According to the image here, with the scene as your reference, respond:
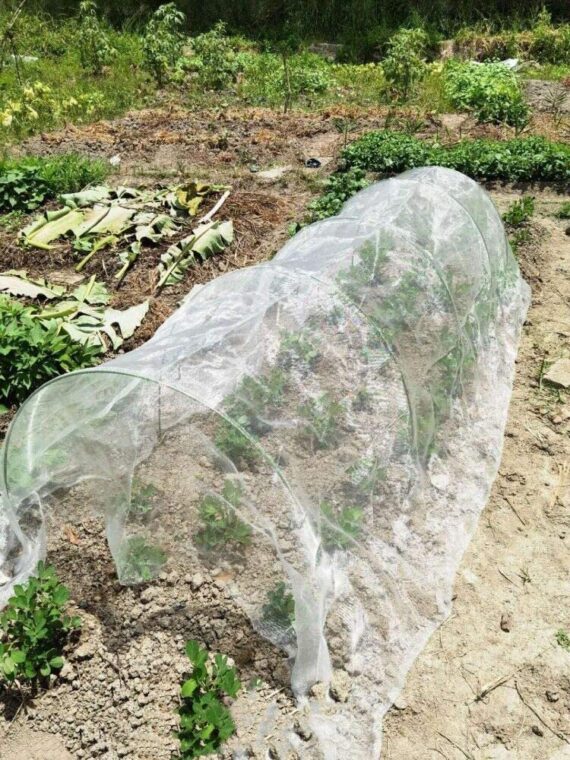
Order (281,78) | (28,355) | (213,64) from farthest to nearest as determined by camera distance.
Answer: (281,78) → (213,64) → (28,355)

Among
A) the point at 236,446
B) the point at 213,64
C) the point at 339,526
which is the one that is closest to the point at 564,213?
the point at 339,526

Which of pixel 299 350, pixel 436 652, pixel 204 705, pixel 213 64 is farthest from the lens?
pixel 213 64

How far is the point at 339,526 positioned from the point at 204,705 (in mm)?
1170

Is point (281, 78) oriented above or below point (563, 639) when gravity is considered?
above

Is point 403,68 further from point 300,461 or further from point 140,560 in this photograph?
point 140,560

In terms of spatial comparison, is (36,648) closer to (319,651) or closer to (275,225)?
(319,651)

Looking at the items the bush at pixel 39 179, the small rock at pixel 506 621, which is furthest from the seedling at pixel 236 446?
the bush at pixel 39 179

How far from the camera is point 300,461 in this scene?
3.92m

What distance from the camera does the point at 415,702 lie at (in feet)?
12.8

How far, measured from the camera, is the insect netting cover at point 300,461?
367cm

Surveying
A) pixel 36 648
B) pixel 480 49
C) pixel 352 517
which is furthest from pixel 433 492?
pixel 480 49

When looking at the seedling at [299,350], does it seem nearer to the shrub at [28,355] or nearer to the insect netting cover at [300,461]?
the insect netting cover at [300,461]

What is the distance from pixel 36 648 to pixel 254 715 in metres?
1.22

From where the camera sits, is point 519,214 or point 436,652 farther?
point 519,214
